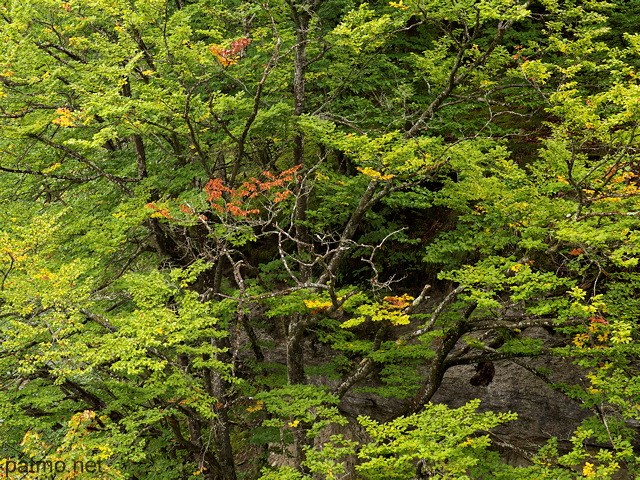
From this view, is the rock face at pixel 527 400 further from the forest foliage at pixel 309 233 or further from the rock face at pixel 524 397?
the forest foliage at pixel 309 233

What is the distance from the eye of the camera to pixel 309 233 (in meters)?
11.9

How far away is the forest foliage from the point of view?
23.5ft

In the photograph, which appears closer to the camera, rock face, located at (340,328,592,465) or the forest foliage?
the forest foliage

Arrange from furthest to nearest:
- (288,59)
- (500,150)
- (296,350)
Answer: (288,59)
(296,350)
(500,150)

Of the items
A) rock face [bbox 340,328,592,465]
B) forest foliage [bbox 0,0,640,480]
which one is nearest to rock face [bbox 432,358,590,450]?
rock face [bbox 340,328,592,465]

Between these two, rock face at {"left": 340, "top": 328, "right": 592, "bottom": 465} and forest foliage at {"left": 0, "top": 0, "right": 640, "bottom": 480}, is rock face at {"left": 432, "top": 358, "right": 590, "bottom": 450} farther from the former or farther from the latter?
forest foliage at {"left": 0, "top": 0, "right": 640, "bottom": 480}

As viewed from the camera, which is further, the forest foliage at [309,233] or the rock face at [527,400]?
the rock face at [527,400]

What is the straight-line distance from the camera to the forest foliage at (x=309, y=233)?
7.15 m

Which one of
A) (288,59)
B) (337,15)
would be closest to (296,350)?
(288,59)

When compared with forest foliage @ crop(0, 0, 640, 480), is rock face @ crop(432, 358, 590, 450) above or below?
below

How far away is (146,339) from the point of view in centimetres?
717

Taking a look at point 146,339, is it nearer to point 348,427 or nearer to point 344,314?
point 344,314

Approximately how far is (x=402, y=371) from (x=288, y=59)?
738 centimetres

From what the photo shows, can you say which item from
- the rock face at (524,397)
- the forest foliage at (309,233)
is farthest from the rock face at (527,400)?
the forest foliage at (309,233)
